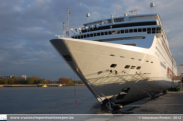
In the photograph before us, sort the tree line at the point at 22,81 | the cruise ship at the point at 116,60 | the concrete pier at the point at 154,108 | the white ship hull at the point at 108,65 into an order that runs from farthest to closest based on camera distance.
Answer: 1. the tree line at the point at 22,81
2. the cruise ship at the point at 116,60
3. the white ship hull at the point at 108,65
4. the concrete pier at the point at 154,108

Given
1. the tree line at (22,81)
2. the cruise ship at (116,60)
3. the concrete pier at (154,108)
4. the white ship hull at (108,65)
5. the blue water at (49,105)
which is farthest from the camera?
the tree line at (22,81)

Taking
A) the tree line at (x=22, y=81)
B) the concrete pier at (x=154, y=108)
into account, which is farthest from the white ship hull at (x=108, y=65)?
the tree line at (x=22, y=81)

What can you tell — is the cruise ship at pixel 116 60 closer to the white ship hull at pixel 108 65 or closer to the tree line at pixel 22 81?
the white ship hull at pixel 108 65

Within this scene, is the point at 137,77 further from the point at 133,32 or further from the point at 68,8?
the point at 68,8

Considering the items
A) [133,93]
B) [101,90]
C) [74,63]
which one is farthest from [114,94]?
[74,63]

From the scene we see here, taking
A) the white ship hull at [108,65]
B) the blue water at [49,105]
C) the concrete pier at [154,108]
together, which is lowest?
the blue water at [49,105]

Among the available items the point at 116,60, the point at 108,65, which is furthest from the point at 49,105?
the point at 116,60

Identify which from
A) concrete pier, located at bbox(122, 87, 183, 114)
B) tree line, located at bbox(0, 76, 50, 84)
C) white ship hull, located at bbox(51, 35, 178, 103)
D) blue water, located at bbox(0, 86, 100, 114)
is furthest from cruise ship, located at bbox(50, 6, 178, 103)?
tree line, located at bbox(0, 76, 50, 84)

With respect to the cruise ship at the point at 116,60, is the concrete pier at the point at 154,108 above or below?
below

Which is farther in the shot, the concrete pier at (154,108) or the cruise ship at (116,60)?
the cruise ship at (116,60)

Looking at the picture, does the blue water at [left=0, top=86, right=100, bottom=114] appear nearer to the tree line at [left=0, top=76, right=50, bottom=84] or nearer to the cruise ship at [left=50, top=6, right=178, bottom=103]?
the cruise ship at [left=50, top=6, right=178, bottom=103]

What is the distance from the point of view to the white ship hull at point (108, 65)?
31.8 feet

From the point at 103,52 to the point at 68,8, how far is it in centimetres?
351

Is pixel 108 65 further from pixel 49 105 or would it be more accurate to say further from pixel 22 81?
pixel 22 81
